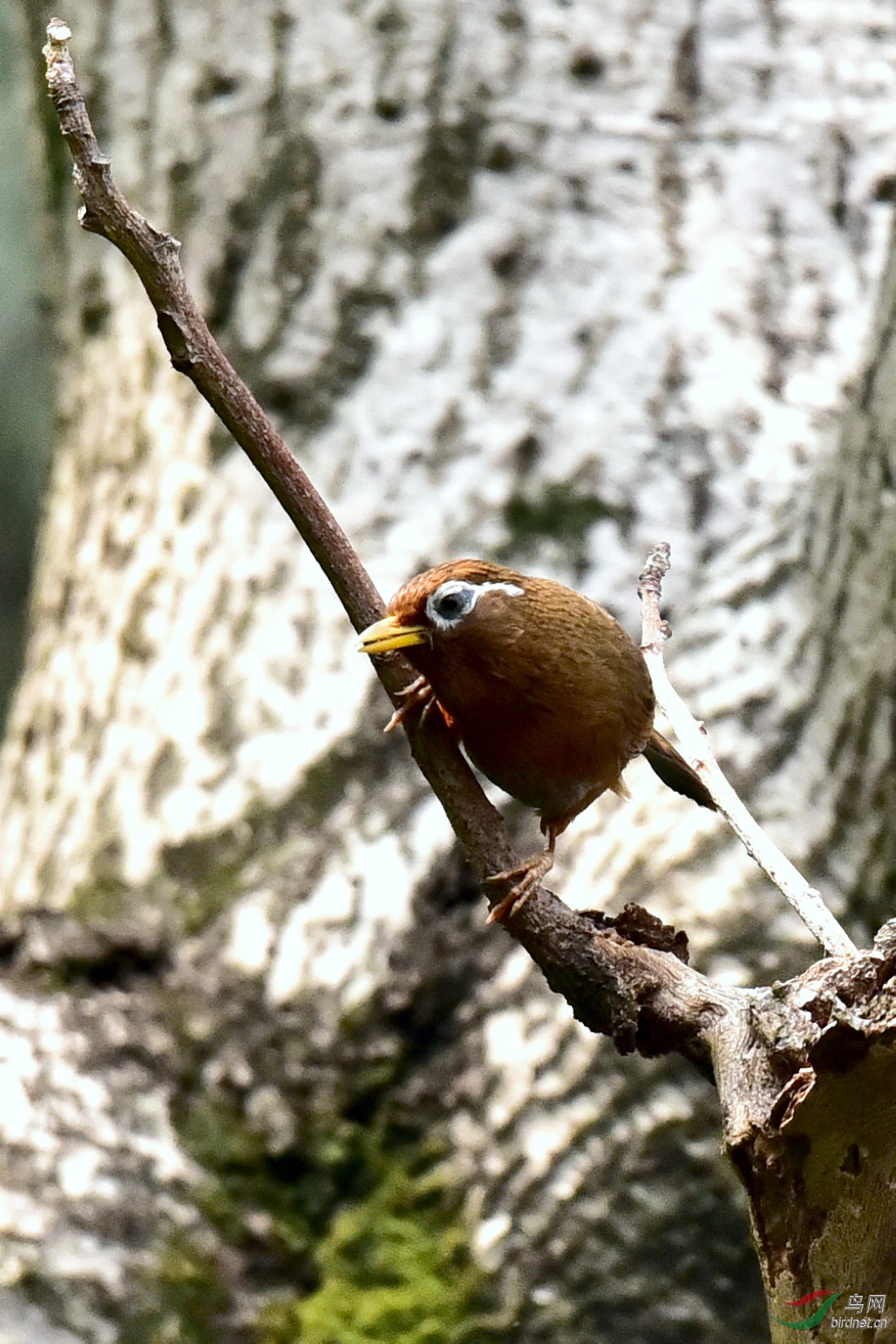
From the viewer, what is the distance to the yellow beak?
1608mm

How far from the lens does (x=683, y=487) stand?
3.21 m

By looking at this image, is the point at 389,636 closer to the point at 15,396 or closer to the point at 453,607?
the point at 453,607

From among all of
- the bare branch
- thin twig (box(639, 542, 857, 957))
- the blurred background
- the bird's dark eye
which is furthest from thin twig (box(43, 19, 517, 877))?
the blurred background

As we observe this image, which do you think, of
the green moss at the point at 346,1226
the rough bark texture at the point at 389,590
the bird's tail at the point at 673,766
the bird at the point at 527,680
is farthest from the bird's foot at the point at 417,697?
the green moss at the point at 346,1226

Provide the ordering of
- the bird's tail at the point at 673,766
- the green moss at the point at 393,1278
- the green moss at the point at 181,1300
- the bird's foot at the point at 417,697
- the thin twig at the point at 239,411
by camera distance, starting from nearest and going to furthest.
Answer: the thin twig at the point at 239,411, the bird's foot at the point at 417,697, the bird's tail at the point at 673,766, the green moss at the point at 181,1300, the green moss at the point at 393,1278

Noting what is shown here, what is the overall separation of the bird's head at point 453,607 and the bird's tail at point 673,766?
1.68ft

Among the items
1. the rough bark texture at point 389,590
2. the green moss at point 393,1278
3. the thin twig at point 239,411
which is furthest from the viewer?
the green moss at point 393,1278

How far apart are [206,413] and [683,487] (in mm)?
1218

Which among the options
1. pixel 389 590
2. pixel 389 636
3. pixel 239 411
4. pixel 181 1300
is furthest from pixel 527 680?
pixel 181 1300

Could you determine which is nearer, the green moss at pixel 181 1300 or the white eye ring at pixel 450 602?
the white eye ring at pixel 450 602

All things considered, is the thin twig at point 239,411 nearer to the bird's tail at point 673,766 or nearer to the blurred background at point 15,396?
the bird's tail at point 673,766

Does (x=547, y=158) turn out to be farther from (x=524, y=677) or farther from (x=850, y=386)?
(x=524, y=677)

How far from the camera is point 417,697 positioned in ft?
6.04

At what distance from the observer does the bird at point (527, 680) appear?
71.6 inches
